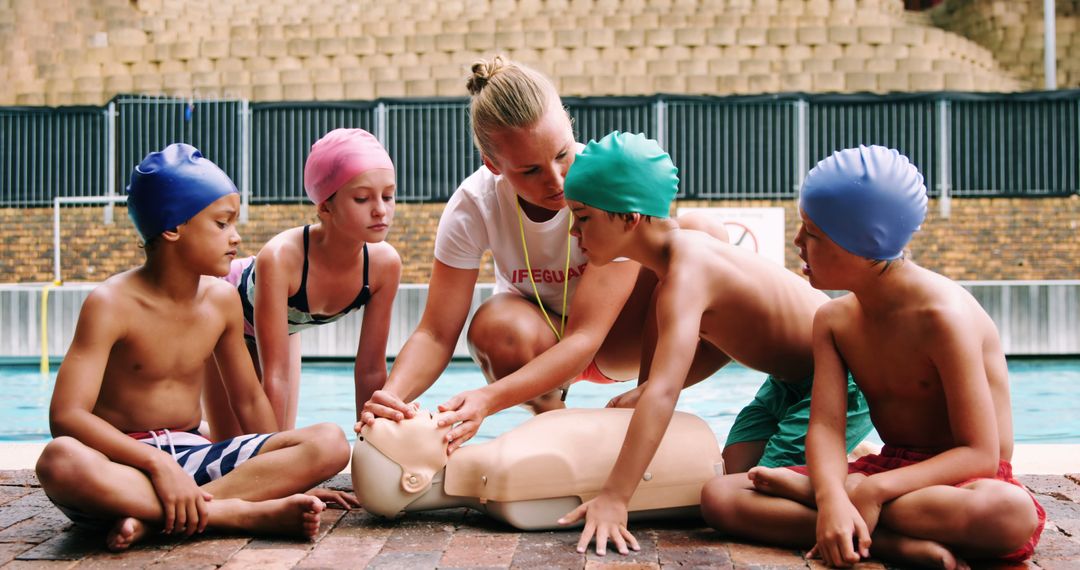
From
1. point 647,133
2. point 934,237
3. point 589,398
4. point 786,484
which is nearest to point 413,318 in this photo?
point 589,398

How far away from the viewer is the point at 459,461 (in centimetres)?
294

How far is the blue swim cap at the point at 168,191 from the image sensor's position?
300 cm

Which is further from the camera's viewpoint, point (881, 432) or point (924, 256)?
point (924, 256)

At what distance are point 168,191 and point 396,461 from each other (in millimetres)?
1054

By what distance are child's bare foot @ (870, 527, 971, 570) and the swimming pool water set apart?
3506 mm

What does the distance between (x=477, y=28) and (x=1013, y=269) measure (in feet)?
33.7

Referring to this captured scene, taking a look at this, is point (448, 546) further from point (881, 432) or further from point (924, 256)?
point (924, 256)

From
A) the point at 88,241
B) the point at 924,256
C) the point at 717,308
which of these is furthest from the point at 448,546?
the point at 88,241

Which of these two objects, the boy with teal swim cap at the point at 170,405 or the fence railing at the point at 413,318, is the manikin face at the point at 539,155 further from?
the fence railing at the point at 413,318

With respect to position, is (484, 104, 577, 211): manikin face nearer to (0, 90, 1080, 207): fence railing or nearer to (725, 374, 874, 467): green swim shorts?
(725, 374, 874, 467): green swim shorts

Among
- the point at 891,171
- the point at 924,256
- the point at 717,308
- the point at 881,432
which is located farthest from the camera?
the point at 924,256

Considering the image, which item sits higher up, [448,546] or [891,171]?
[891,171]

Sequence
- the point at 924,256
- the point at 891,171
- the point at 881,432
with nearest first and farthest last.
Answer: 1. the point at 891,171
2. the point at 881,432
3. the point at 924,256

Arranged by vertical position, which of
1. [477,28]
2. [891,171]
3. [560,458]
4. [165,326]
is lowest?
[560,458]
